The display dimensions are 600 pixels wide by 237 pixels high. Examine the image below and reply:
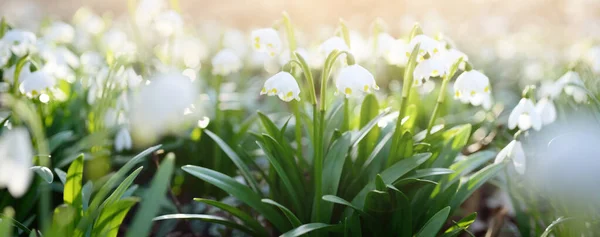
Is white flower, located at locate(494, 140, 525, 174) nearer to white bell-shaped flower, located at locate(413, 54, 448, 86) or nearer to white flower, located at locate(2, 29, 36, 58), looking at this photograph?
white bell-shaped flower, located at locate(413, 54, 448, 86)

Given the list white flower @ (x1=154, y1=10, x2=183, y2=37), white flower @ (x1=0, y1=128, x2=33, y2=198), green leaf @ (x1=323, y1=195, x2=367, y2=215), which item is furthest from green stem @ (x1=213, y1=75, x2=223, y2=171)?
white flower @ (x1=0, y1=128, x2=33, y2=198)

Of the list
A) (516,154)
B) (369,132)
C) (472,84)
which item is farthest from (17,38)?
(516,154)

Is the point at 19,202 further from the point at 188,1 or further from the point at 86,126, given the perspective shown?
the point at 188,1

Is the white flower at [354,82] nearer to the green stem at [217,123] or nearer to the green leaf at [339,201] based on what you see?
the green leaf at [339,201]

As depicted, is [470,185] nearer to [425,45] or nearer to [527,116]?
[527,116]

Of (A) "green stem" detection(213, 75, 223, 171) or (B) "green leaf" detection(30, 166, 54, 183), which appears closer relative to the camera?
(B) "green leaf" detection(30, 166, 54, 183)
